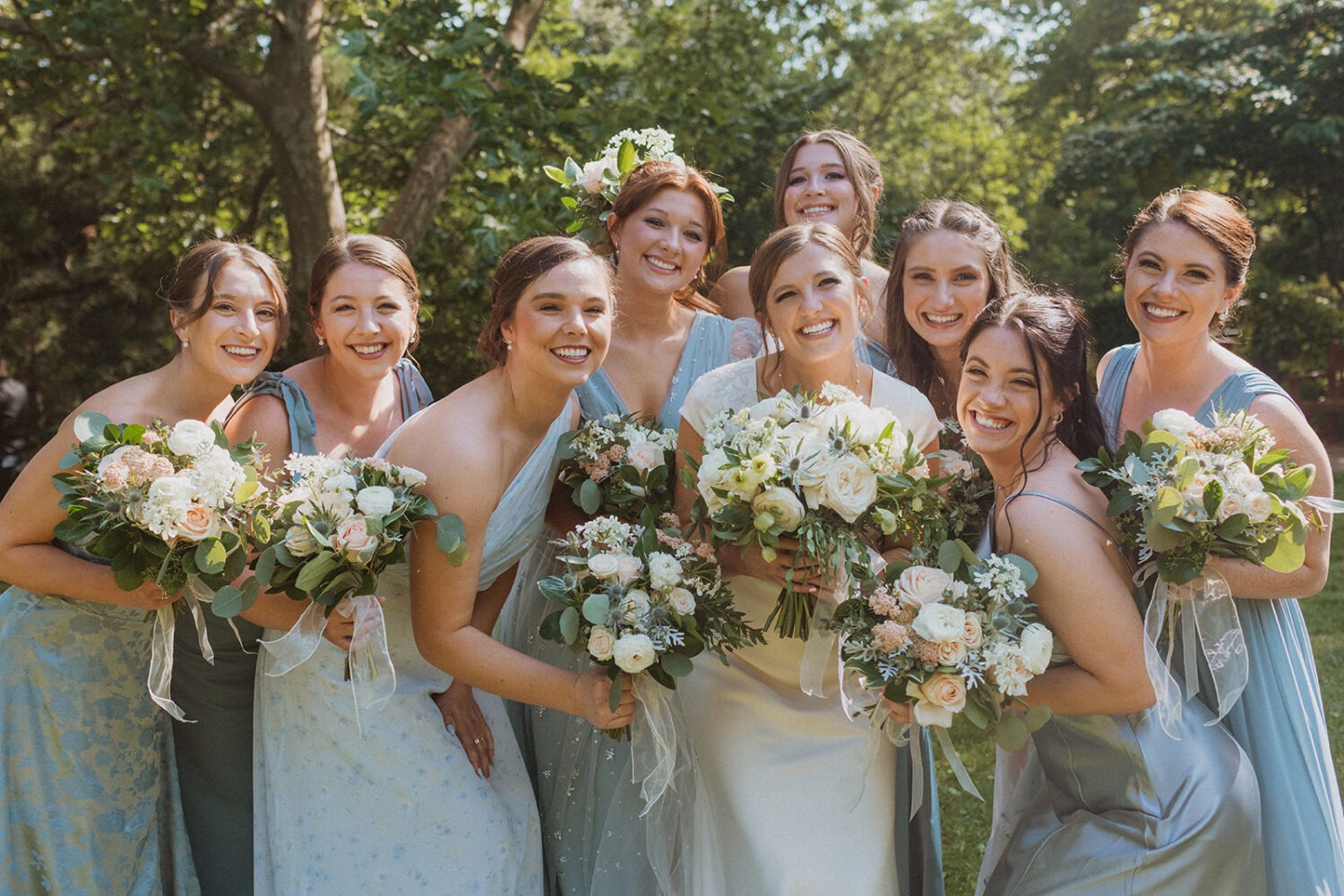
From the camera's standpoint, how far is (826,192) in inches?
216

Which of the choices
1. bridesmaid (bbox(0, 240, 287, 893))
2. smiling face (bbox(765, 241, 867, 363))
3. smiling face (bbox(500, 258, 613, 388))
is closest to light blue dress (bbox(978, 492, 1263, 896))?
smiling face (bbox(765, 241, 867, 363))

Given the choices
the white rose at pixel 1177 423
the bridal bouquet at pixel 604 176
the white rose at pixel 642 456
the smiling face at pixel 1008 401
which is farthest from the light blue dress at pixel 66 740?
the white rose at pixel 1177 423

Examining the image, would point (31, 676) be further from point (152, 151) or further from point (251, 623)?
point (152, 151)

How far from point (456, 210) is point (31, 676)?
1162cm

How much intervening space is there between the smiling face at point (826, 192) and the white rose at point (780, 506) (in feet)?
8.11

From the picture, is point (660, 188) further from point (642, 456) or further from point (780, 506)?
point (780, 506)

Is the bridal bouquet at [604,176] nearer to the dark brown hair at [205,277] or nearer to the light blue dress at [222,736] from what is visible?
the dark brown hair at [205,277]

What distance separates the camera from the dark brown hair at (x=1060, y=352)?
3.66 meters

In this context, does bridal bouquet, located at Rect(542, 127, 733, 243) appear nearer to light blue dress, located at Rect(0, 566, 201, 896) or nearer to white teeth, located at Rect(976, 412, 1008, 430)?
white teeth, located at Rect(976, 412, 1008, 430)

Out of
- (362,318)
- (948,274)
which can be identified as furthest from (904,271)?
(362,318)

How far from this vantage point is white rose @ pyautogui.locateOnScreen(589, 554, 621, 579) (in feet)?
11.3

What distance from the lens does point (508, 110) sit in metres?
8.75

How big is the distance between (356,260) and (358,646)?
1555mm

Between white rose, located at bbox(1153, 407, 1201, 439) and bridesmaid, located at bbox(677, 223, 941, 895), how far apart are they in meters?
0.90
